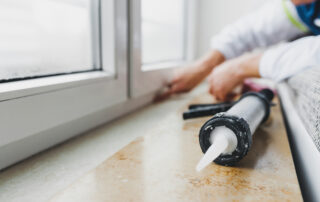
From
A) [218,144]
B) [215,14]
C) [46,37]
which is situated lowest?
[218,144]

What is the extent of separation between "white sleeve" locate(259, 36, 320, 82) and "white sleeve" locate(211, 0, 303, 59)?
231 mm

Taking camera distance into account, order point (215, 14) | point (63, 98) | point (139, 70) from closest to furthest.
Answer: point (63, 98)
point (139, 70)
point (215, 14)

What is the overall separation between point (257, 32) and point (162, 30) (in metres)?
0.35

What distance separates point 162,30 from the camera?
1.03m

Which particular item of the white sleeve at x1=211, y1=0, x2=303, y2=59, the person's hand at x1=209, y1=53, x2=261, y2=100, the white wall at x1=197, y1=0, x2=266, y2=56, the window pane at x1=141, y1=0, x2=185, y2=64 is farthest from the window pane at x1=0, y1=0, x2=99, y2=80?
the white wall at x1=197, y1=0, x2=266, y2=56

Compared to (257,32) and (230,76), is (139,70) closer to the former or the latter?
(230,76)

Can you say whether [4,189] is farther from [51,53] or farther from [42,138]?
[51,53]

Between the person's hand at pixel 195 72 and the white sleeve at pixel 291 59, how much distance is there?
231 mm

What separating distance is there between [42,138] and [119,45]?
0.27 meters

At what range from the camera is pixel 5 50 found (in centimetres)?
39

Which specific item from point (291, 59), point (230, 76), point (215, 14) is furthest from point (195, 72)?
point (215, 14)

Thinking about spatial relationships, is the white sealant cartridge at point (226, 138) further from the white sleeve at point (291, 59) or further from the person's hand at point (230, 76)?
the person's hand at point (230, 76)

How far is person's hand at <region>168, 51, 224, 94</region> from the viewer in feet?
2.98

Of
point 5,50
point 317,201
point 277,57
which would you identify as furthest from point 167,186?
point 277,57
